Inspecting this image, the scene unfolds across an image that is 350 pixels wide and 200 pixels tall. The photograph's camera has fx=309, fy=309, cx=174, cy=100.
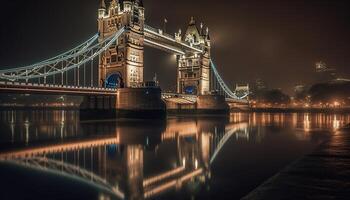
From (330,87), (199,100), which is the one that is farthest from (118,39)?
(330,87)

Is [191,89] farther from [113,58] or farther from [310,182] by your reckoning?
[310,182]

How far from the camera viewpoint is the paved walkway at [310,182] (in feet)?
17.9

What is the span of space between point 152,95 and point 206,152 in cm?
2770

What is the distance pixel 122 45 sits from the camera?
4778 cm

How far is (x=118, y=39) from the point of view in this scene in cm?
4850

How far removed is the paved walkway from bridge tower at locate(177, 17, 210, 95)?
6900 cm

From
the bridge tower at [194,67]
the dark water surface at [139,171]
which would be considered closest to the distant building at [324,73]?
the bridge tower at [194,67]

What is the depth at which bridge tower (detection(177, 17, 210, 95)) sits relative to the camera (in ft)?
257

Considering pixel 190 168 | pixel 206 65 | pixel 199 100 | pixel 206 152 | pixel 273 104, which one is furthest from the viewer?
pixel 273 104

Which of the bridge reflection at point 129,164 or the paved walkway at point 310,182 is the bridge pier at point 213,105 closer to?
the bridge reflection at point 129,164

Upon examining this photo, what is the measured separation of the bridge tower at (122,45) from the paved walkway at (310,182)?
3932 cm

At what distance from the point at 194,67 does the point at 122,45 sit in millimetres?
33923

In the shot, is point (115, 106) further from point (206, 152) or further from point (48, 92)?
point (206, 152)

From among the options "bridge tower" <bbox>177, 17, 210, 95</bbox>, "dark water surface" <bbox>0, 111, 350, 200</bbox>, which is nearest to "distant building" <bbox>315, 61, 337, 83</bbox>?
"bridge tower" <bbox>177, 17, 210, 95</bbox>
